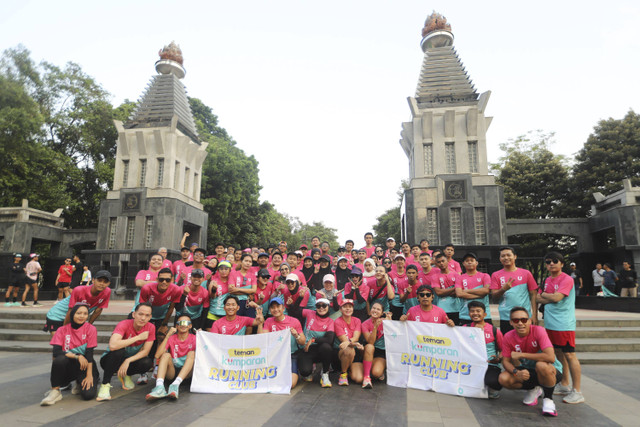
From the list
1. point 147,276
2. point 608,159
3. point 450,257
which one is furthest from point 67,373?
point 608,159

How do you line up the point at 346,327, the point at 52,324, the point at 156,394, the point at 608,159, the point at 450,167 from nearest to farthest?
1. the point at 156,394
2. the point at 52,324
3. the point at 346,327
4. the point at 450,167
5. the point at 608,159

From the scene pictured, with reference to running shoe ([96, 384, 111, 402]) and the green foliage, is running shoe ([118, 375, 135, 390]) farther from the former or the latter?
the green foliage

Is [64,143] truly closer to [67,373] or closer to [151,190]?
[151,190]

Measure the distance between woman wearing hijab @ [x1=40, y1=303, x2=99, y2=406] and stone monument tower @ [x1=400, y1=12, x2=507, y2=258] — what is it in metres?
17.1

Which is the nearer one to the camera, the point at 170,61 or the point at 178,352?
the point at 178,352

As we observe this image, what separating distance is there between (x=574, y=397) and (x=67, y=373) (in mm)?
7073

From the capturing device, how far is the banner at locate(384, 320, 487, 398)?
5.49 metres

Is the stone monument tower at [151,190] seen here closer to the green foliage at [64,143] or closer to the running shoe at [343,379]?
the green foliage at [64,143]

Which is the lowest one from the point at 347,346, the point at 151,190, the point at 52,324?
the point at 347,346

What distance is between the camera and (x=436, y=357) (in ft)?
19.2

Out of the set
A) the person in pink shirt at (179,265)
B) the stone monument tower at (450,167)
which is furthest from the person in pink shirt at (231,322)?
the stone monument tower at (450,167)

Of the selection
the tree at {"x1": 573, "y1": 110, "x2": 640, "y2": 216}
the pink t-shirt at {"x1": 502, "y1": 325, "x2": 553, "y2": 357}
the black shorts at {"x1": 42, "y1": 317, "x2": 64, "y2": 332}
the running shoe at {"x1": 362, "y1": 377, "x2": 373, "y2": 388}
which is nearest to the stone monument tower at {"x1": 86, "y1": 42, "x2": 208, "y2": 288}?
the black shorts at {"x1": 42, "y1": 317, "x2": 64, "y2": 332}

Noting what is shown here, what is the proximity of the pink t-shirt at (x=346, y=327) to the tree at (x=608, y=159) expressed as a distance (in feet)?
82.5

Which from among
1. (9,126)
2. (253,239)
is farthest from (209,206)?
(9,126)
